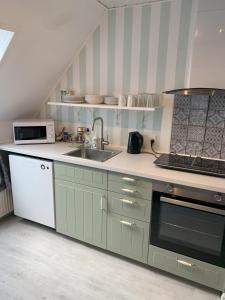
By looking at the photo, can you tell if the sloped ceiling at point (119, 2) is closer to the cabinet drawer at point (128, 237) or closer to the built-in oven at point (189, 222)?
the built-in oven at point (189, 222)

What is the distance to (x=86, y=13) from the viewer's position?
2146 millimetres

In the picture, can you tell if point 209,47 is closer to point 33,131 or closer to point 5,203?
point 33,131

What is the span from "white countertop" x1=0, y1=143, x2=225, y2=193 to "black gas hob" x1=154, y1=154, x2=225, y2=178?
0.04m

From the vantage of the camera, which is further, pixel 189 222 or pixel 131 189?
pixel 131 189

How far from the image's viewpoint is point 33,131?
2.62m

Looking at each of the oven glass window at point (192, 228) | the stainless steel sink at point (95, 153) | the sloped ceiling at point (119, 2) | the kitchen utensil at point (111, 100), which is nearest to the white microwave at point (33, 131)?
the stainless steel sink at point (95, 153)

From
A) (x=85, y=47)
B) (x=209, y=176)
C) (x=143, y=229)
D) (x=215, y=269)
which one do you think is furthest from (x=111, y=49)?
(x=215, y=269)

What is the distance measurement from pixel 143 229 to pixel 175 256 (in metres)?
0.33

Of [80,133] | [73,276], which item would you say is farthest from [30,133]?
[73,276]

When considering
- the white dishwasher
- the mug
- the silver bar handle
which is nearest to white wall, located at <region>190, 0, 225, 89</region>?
the mug

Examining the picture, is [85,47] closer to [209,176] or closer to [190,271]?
[209,176]

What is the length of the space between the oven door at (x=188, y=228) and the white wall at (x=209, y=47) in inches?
37.4

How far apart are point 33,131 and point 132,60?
4.46 ft

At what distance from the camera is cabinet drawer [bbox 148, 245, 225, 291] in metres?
1.73
